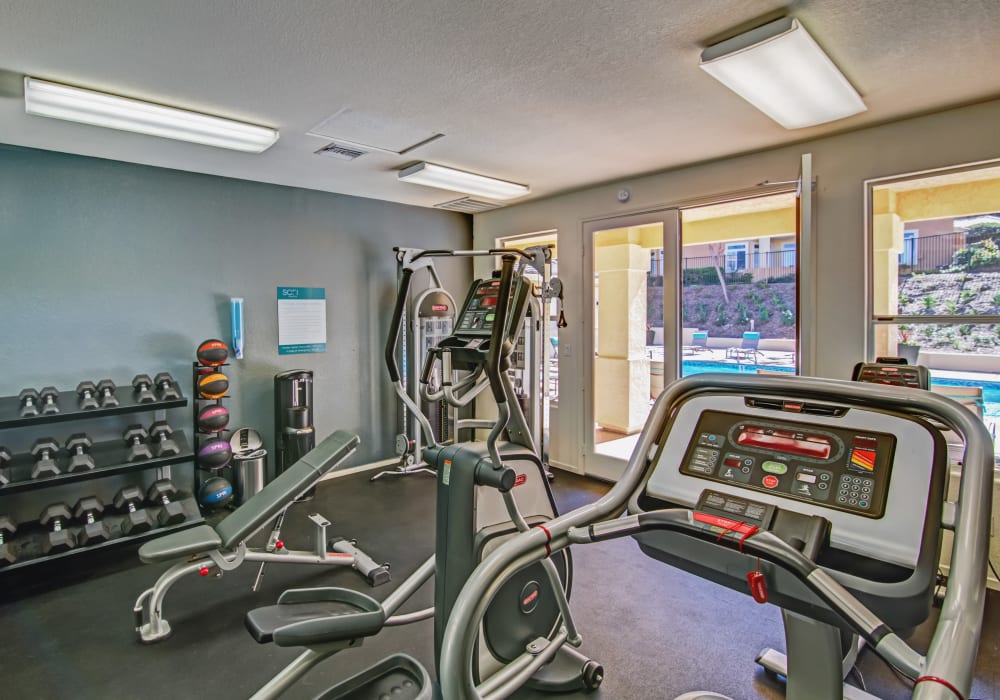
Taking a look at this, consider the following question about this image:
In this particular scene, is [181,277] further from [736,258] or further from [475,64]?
[736,258]

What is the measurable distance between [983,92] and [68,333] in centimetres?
556

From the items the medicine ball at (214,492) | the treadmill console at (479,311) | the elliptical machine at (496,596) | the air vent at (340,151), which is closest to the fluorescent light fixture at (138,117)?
the air vent at (340,151)

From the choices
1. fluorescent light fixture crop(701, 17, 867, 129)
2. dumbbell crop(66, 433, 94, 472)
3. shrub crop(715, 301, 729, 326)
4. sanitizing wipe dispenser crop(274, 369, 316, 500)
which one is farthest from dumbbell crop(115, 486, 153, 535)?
shrub crop(715, 301, 729, 326)

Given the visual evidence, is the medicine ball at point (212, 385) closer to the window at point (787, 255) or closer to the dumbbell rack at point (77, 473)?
the dumbbell rack at point (77, 473)

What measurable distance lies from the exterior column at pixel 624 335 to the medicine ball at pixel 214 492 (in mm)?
3830

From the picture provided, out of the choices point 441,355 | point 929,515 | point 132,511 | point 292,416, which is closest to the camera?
point 929,515

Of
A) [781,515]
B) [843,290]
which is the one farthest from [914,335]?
[781,515]

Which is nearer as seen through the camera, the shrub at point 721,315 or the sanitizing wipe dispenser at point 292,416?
the sanitizing wipe dispenser at point 292,416

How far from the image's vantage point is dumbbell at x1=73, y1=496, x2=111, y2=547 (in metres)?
3.00

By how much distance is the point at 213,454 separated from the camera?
3.77 meters

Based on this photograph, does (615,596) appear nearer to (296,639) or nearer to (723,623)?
(723,623)

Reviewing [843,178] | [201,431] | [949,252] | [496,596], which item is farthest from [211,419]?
[949,252]

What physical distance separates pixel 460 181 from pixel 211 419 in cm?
261

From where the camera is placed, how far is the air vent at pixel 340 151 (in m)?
3.41
